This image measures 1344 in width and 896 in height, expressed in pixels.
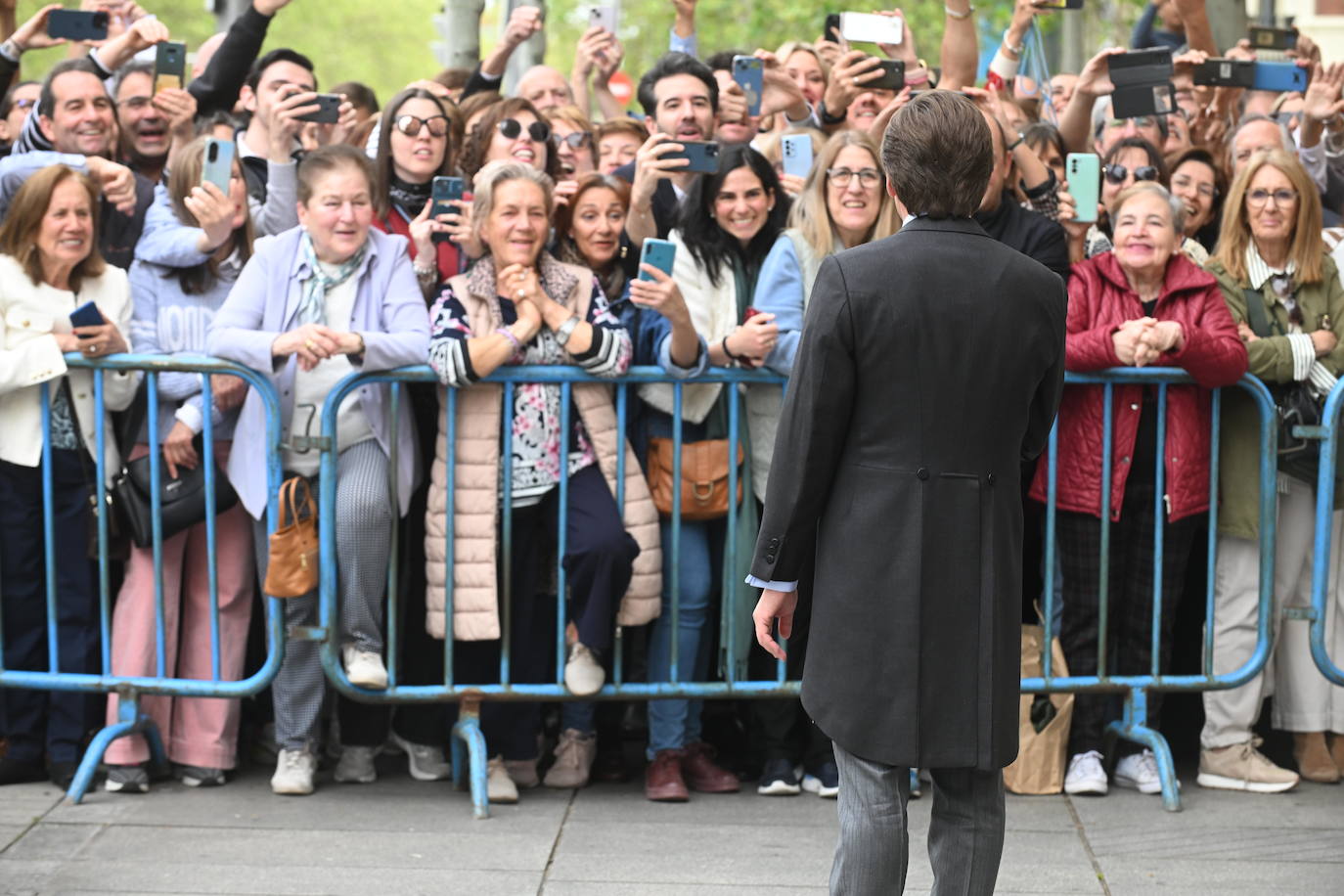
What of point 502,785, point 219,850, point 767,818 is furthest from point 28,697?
point 767,818

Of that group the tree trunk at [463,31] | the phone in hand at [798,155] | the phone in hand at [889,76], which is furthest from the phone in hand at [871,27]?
the tree trunk at [463,31]

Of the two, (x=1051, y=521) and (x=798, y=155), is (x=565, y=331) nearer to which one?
(x=798, y=155)

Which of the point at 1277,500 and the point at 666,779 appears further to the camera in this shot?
the point at 1277,500

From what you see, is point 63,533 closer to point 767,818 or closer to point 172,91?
point 172,91

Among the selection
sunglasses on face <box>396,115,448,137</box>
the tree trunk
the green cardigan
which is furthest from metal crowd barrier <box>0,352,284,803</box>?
the tree trunk

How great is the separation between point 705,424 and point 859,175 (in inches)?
40.2

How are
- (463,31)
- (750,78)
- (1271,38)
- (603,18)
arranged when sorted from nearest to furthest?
(750,78) → (1271,38) → (603,18) → (463,31)

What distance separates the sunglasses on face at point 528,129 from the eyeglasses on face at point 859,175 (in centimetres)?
126

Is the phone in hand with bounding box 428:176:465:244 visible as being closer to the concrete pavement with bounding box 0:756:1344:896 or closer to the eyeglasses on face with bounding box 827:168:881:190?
the eyeglasses on face with bounding box 827:168:881:190

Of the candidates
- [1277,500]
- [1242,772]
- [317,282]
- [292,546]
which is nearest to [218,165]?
[317,282]

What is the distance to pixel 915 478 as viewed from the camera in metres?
3.93

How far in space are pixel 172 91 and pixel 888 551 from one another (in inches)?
178

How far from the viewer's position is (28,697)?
20.5ft

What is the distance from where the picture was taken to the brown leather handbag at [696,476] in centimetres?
617
